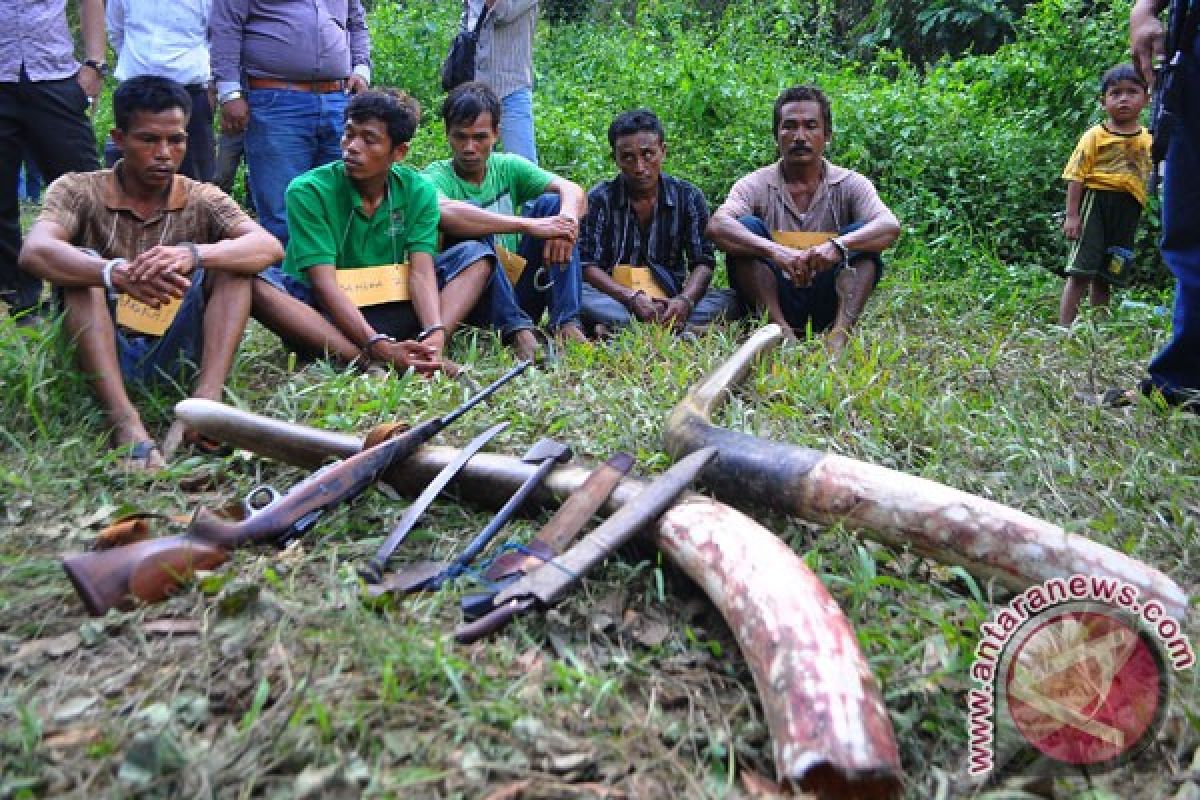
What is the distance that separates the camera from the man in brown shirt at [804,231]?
451 cm

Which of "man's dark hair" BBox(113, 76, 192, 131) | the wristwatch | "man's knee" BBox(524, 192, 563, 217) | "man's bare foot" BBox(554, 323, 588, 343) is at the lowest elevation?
"man's bare foot" BBox(554, 323, 588, 343)

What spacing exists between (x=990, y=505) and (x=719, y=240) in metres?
2.74

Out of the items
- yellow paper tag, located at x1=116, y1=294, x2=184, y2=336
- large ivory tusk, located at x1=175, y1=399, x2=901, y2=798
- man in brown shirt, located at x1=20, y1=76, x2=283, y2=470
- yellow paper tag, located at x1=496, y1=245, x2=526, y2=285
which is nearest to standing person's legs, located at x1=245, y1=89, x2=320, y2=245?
yellow paper tag, located at x1=496, y1=245, x2=526, y2=285

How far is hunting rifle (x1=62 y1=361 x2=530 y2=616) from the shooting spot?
207 cm

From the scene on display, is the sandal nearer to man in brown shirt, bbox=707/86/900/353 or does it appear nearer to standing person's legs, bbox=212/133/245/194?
man in brown shirt, bbox=707/86/900/353

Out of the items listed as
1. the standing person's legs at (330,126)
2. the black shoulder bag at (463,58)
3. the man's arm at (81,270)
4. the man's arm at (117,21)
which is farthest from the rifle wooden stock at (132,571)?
the man's arm at (117,21)

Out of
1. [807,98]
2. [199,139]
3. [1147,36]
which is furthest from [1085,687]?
[199,139]

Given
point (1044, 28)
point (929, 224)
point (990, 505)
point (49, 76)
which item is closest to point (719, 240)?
point (929, 224)

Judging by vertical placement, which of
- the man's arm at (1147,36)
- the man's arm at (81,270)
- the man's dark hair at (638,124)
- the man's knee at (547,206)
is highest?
the man's arm at (1147,36)

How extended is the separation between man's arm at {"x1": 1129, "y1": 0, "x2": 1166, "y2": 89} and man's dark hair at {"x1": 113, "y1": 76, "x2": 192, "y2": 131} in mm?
3302

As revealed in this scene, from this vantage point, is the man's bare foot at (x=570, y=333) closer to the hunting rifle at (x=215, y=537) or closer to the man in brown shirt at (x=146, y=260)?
the man in brown shirt at (x=146, y=260)

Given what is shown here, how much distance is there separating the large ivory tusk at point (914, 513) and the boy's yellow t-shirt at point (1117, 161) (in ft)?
10.9

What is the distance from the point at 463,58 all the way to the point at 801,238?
2226mm

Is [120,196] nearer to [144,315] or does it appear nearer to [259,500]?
[144,315]
